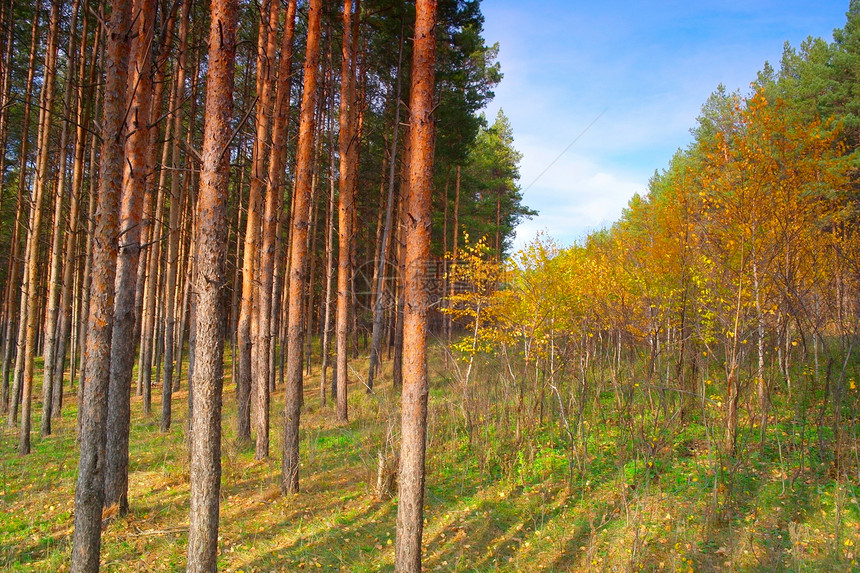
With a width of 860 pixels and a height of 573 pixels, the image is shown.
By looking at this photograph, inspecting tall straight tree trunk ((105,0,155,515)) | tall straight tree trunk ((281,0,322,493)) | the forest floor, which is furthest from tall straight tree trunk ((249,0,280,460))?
tall straight tree trunk ((105,0,155,515))

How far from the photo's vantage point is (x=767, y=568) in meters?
4.71

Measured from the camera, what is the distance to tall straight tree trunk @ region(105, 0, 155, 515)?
17.6ft

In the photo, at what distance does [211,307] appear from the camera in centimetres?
413

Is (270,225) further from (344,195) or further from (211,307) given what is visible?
(211,307)

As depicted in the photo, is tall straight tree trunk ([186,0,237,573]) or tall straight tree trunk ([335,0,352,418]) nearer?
tall straight tree trunk ([186,0,237,573])

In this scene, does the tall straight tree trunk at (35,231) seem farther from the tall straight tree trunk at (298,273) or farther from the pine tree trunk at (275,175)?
the tall straight tree trunk at (298,273)

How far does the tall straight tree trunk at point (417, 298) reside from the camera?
4742 millimetres

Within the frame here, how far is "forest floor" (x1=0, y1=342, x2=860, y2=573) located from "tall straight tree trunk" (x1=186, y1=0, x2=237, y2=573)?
3.67 feet

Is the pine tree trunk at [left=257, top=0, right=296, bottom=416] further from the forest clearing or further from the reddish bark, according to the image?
the reddish bark

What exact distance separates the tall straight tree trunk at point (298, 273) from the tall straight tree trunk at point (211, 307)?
2.72m

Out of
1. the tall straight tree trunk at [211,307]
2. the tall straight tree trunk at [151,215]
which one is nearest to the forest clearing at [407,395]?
the tall straight tree trunk at [211,307]

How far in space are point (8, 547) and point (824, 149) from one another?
1347 cm

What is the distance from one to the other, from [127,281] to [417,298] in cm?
351

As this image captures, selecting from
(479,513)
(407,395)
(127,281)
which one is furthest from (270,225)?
(479,513)
